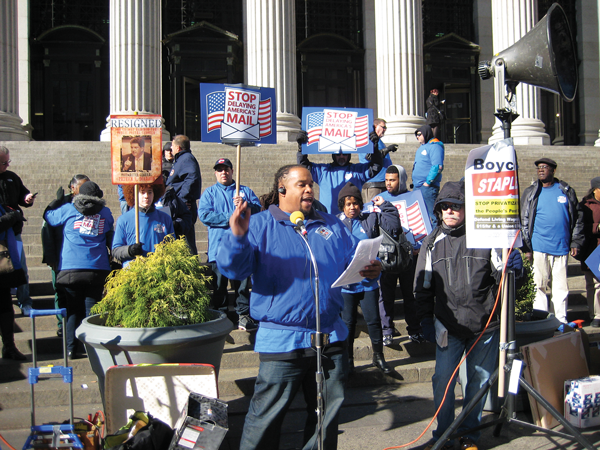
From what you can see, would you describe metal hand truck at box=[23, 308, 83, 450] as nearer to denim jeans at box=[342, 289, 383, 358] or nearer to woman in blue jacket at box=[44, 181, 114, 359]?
woman in blue jacket at box=[44, 181, 114, 359]

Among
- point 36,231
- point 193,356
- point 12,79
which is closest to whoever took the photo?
point 193,356

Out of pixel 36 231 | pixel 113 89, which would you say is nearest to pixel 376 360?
pixel 36 231

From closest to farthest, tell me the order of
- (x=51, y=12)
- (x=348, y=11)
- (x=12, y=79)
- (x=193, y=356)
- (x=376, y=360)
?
(x=193, y=356)
(x=376, y=360)
(x=12, y=79)
(x=51, y=12)
(x=348, y=11)

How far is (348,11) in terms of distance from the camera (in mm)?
21953

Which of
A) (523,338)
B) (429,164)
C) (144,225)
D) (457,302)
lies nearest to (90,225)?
(144,225)

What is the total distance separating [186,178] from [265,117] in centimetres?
162

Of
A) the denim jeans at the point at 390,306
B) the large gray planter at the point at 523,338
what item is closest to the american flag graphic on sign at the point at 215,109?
the denim jeans at the point at 390,306

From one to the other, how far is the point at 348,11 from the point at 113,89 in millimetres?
10730

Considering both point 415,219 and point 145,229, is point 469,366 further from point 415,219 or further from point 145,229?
point 145,229

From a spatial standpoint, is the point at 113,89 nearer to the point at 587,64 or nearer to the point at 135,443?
the point at 135,443

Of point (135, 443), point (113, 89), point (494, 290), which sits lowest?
point (135, 443)

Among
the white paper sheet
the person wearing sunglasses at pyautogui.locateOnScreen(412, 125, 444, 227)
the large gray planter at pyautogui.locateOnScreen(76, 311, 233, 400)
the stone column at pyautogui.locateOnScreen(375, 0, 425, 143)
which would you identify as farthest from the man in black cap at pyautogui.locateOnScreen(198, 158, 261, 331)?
the stone column at pyautogui.locateOnScreen(375, 0, 425, 143)

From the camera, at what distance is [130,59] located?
14.5m

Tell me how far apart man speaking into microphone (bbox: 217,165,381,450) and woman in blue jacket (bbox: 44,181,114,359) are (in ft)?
9.77
